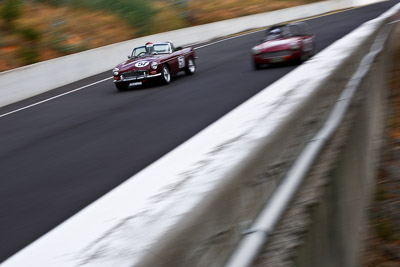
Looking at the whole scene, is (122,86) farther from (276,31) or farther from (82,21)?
(82,21)

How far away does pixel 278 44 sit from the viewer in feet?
65.4

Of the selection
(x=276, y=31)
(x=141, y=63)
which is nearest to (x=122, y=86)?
(x=141, y=63)

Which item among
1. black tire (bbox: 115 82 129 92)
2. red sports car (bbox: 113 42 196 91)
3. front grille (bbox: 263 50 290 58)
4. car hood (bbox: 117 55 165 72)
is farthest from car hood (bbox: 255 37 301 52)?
black tire (bbox: 115 82 129 92)

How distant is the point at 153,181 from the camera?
9.04 feet

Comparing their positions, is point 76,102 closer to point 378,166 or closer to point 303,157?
point 378,166

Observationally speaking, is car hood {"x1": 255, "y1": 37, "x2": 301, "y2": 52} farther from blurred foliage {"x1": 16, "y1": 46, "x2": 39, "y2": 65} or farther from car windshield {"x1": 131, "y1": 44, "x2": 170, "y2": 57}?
blurred foliage {"x1": 16, "y1": 46, "x2": 39, "y2": 65}

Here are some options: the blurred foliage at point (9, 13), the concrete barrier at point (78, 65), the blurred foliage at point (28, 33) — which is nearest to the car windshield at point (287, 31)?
the concrete barrier at point (78, 65)

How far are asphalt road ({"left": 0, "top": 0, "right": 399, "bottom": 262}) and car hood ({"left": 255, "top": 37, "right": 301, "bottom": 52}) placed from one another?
0.61 meters

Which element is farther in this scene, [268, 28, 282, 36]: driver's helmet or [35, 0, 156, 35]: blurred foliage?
[35, 0, 156, 35]: blurred foliage

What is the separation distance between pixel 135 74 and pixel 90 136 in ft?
22.7

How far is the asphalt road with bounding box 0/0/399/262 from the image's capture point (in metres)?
7.39

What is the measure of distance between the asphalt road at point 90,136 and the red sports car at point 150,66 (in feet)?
1.08

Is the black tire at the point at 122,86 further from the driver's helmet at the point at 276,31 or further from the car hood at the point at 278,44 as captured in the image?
the driver's helmet at the point at 276,31

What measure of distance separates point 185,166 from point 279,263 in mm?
560
